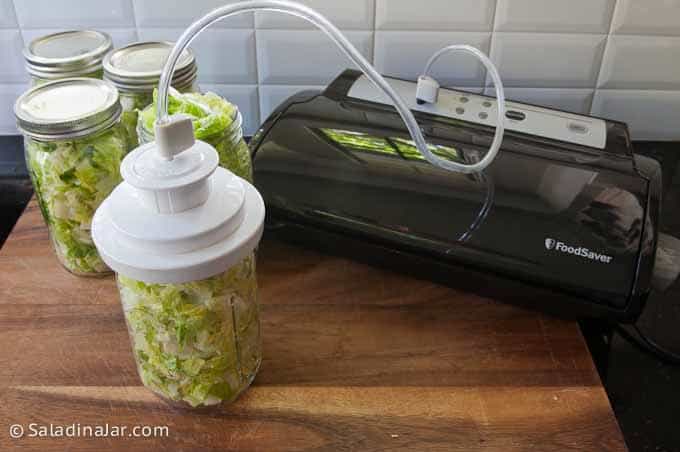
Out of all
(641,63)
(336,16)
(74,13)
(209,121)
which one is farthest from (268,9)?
(641,63)

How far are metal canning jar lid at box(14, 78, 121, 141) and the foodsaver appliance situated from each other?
16 cm

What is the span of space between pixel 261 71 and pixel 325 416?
1.59 ft

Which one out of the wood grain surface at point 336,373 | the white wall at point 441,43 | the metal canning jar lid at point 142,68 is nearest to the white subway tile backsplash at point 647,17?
the white wall at point 441,43

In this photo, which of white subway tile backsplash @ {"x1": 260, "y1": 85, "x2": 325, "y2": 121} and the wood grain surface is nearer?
the wood grain surface

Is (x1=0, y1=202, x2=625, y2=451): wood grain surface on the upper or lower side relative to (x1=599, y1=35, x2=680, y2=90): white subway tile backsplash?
lower

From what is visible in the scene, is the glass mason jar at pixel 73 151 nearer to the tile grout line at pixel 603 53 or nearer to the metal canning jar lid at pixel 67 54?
the metal canning jar lid at pixel 67 54

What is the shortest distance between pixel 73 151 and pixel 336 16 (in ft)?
1.20

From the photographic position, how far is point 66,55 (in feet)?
2.29

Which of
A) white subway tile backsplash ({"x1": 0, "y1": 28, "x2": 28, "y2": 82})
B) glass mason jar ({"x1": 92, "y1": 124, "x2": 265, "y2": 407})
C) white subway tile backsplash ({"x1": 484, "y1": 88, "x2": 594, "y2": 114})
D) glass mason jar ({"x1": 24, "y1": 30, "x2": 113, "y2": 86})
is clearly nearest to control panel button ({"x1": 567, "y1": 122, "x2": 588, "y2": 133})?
white subway tile backsplash ({"x1": 484, "y1": 88, "x2": 594, "y2": 114})

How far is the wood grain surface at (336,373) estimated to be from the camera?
0.53 m

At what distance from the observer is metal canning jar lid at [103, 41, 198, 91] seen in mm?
649

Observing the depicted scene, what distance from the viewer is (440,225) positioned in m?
0.62

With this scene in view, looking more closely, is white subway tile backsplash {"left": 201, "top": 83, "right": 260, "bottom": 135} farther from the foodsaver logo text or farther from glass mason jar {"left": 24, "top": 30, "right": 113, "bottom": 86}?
the foodsaver logo text

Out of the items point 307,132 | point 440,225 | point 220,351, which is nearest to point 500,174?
point 440,225
